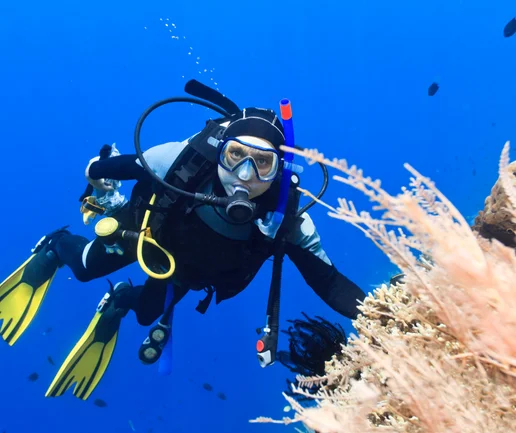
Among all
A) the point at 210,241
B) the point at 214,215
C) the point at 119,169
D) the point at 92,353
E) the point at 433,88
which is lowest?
the point at 92,353

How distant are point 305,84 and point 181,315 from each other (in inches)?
2371

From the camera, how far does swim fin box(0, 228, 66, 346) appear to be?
208 inches

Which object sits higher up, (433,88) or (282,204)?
(433,88)

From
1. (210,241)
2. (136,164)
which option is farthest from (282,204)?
(136,164)

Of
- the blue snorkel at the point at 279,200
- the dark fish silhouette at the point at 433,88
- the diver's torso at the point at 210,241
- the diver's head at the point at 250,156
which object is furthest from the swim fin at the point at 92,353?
the dark fish silhouette at the point at 433,88

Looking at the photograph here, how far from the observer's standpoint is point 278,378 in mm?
25203

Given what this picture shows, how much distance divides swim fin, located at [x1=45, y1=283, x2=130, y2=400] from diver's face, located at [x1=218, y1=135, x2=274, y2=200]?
3.18 m

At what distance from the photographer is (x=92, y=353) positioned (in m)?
5.61

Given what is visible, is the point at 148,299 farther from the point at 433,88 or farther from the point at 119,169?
the point at 433,88

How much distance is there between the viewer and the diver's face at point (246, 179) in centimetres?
328

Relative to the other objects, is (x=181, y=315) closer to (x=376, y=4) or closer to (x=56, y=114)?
(x=56, y=114)

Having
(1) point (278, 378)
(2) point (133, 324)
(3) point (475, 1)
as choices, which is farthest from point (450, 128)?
(2) point (133, 324)

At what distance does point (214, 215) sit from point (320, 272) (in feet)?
4.12

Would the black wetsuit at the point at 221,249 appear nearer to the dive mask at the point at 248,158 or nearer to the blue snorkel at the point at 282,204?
the blue snorkel at the point at 282,204
